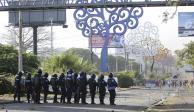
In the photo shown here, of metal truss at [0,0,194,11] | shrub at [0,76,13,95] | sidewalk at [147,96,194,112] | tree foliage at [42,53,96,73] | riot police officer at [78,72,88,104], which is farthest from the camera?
tree foliage at [42,53,96,73]

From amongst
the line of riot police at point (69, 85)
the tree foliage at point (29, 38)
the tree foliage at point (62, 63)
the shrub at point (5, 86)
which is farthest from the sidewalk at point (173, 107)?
the tree foliage at point (29, 38)

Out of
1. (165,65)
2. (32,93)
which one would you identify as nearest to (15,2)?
(32,93)

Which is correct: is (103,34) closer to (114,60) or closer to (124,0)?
(124,0)

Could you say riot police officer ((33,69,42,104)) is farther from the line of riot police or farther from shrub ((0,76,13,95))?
shrub ((0,76,13,95))

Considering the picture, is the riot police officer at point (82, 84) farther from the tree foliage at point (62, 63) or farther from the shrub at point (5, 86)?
the tree foliage at point (62, 63)

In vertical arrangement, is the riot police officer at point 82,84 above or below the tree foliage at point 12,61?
below

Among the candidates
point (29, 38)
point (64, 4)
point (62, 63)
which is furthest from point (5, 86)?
point (29, 38)

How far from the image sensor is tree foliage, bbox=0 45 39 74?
52250 millimetres

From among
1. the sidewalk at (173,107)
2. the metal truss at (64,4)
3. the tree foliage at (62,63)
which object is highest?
the metal truss at (64,4)

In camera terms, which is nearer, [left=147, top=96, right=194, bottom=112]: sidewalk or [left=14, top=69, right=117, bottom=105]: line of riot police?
[left=147, top=96, right=194, bottom=112]: sidewalk

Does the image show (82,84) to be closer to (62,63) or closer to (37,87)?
(37,87)

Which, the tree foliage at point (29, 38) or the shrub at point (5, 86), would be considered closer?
the shrub at point (5, 86)

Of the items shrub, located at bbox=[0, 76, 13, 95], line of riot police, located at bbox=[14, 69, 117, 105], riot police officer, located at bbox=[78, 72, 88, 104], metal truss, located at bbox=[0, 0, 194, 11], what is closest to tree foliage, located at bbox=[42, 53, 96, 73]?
shrub, located at bbox=[0, 76, 13, 95]

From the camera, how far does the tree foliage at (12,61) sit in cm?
5225
